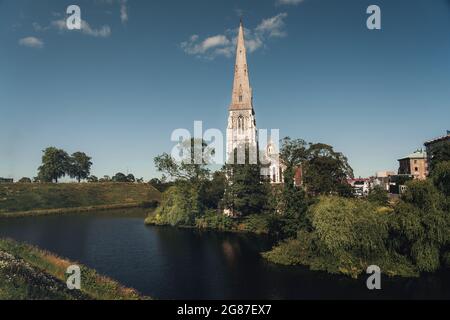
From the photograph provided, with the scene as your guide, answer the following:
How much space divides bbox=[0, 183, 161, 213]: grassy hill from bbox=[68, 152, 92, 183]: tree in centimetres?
3536

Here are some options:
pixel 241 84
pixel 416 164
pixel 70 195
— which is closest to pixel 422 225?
pixel 241 84

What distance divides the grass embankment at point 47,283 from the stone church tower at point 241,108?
199 feet

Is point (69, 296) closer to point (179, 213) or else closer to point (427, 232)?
point (427, 232)

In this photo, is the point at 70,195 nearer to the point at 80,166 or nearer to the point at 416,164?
the point at 80,166

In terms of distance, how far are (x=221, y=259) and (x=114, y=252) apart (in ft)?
40.0

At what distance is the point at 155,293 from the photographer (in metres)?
23.7

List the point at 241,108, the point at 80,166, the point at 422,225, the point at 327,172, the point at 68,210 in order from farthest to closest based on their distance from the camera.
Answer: the point at 80,166 → the point at 241,108 → the point at 68,210 → the point at 327,172 → the point at 422,225

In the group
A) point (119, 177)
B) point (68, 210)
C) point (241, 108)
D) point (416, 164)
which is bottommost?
point (68, 210)

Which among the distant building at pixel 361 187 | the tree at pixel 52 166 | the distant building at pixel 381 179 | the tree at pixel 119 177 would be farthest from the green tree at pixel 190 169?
the tree at pixel 119 177

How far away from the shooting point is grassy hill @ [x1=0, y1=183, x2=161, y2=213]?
82.8m

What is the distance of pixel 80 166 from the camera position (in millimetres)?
147000

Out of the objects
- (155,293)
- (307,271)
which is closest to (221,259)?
(307,271)

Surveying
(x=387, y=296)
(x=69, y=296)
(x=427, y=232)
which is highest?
(x=427, y=232)

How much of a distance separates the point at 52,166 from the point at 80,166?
1946 centimetres
